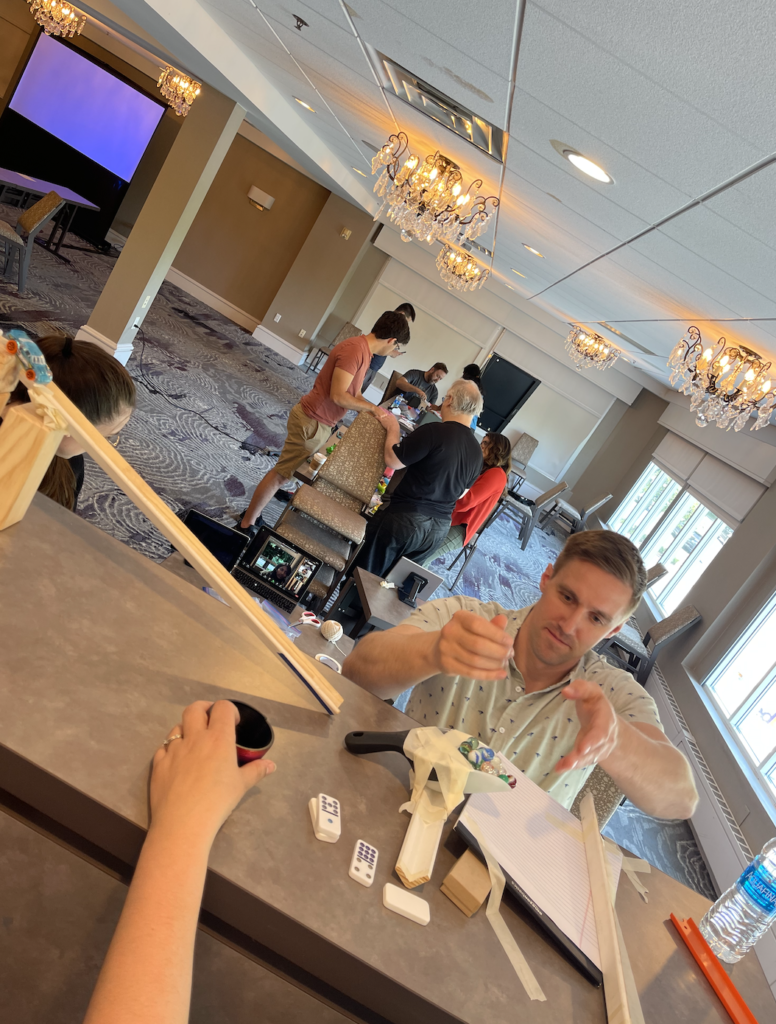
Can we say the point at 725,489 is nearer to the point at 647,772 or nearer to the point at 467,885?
the point at 647,772

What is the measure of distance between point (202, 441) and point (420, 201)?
2.63 metres

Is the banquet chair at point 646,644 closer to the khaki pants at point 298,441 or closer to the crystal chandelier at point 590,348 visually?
the crystal chandelier at point 590,348

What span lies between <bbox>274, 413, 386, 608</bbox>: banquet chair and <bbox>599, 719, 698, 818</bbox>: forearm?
7.29 feet

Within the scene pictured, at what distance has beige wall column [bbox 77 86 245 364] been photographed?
625cm

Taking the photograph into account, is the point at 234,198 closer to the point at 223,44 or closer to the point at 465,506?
the point at 223,44

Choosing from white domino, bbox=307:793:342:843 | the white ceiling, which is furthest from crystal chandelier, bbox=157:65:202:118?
white domino, bbox=307:793:342:843

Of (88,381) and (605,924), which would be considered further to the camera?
(88,381)

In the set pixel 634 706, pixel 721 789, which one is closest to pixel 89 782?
pixel 634 706

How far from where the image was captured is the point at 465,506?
4.93m

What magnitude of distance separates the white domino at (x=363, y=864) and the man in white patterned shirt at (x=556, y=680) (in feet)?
1.77

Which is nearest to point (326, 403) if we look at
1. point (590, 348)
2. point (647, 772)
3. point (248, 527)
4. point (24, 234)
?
point (248, 527)

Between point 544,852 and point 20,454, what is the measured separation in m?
0.99

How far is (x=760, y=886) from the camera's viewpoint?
1.08 m

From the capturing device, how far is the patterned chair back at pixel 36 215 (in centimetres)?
658
